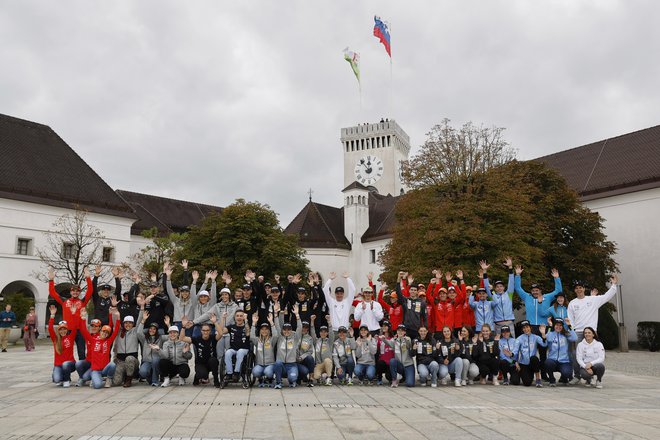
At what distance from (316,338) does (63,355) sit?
5.47 m

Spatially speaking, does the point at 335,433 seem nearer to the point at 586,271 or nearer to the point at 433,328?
the point at 433,328

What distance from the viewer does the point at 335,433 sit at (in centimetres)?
664

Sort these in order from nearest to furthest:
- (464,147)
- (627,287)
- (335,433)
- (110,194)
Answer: (335,433)
(464,147)
(627,287)
(110,194)

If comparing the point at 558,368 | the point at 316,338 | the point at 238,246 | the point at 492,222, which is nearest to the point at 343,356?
the point at 316,338

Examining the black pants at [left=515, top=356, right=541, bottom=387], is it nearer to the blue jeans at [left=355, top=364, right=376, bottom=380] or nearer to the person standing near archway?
the blue jeans at [left=355, top=364, right=376, bottom=380]

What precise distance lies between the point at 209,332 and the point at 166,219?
45991 mm

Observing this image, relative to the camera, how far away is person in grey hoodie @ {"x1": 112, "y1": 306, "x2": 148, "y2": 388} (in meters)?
10.9

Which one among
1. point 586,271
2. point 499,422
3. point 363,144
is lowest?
point 499,422

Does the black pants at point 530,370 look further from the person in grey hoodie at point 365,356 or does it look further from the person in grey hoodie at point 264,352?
the person in grey hoodie at point 264,352

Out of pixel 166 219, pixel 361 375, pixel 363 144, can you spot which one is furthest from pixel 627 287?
pixel 363 144

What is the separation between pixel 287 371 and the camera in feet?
35.7

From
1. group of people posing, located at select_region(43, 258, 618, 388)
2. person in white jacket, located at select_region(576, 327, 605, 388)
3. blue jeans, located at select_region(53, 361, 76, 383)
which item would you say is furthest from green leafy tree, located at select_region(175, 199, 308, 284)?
person in white jacket, located at select_region(576, 327, 605, 388)

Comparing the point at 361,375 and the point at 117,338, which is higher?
the point at 117,338

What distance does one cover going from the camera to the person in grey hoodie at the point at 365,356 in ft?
38.2
